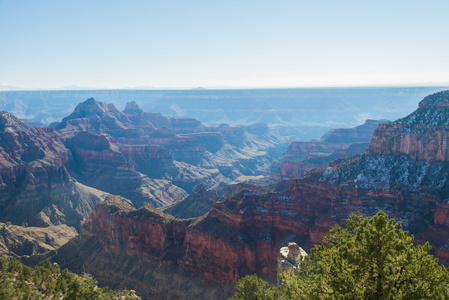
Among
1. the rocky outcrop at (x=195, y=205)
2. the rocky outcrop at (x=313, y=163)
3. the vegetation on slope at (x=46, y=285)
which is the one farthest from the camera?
the rocky outcrop at (x=313, y=163)

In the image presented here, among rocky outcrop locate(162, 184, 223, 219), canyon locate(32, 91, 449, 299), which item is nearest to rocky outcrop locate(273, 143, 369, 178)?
rocky outcrop locate(162, 184, 223, 219)

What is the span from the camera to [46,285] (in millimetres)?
52625

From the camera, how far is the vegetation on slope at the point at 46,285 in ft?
144

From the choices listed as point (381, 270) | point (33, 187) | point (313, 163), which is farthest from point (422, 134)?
point (33, 187)

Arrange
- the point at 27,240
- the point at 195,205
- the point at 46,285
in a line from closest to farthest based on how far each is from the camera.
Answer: the point at 46,285
the point at 27,240
the point at 195,205

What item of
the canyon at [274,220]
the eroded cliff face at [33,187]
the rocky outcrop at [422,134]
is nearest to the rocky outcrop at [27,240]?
the eroded cliff face at [33,187]

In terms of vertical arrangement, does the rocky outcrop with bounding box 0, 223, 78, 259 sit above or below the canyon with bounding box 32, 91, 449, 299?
below

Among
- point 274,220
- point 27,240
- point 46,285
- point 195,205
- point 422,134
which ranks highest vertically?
point 422,134

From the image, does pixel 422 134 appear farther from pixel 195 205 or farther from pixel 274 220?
pixel 195 205

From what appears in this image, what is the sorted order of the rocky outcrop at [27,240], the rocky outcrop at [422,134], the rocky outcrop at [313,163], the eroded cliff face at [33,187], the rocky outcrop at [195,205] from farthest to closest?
the rocky outcrop at [313,163], the eroded cliff face at [33,187], the rocky outcrop at [195,205], the rocky outcrop at [27,240], the rocky outcrop at [422,134]

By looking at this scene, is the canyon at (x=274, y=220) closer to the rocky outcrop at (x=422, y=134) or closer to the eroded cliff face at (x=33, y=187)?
Result: the rocky outcrop at (x=422, y=134)

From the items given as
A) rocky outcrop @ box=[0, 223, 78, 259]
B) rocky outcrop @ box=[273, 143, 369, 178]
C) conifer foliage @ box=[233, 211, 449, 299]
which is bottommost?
rocky outcrop @ box=[0, 223, 78, 259]

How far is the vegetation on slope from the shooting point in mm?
43906

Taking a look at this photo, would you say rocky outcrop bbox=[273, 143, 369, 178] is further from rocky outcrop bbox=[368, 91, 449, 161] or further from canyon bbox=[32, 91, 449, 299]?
rocky outcrop bbox=[368, 91, 449, 161]
